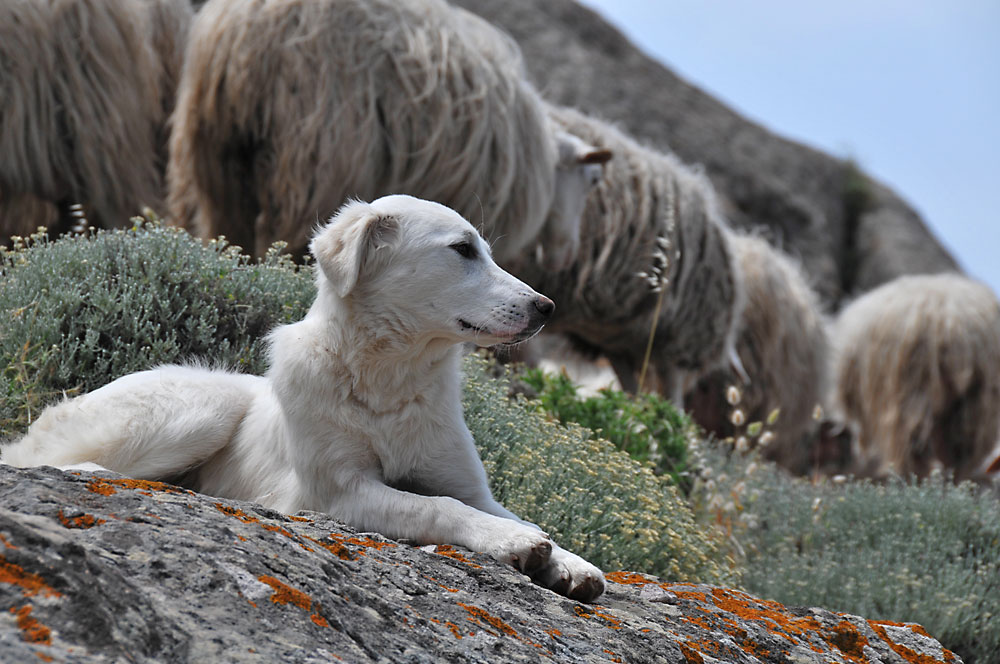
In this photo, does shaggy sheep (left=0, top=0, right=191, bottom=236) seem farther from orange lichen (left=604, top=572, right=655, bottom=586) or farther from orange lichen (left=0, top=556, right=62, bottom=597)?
orange lichen (left=0, top=556, right=62, bottom=597)

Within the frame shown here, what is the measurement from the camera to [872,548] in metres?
5.71

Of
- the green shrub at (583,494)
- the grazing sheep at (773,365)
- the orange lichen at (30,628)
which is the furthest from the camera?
the grazing sheep at (773,365)

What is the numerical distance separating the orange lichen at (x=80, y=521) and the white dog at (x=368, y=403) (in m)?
0.82

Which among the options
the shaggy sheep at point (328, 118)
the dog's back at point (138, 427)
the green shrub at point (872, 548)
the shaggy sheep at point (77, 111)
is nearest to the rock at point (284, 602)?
the dog's back at point (138, 427)

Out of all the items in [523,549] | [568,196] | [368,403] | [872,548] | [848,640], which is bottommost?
[872,548]

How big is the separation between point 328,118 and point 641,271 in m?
3.21

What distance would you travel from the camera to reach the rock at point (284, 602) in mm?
1778

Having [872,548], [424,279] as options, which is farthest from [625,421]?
[424,279]

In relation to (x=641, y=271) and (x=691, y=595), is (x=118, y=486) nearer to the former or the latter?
(x=691, y=595)

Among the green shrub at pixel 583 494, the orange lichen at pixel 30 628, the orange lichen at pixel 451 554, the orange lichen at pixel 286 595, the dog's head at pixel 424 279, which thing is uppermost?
the dog's head at pixel 424 279

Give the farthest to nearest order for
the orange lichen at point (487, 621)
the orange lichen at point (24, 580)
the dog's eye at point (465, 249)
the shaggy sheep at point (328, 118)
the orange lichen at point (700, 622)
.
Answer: the shaggy sheep at point (328, 118) → the dog's eye at point (465, 249) → the orange lichen at point (700, 622) → the orange lichen at point (487, 621) → the orange lichen at point (24, 580)

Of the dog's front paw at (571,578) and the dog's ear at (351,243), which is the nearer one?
the dog's front paw at (571,578)

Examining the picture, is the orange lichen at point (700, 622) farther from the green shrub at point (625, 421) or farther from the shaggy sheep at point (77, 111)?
the shaggy sheep at point (77, 111)

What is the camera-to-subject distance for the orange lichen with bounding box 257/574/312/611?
6.69 ft
